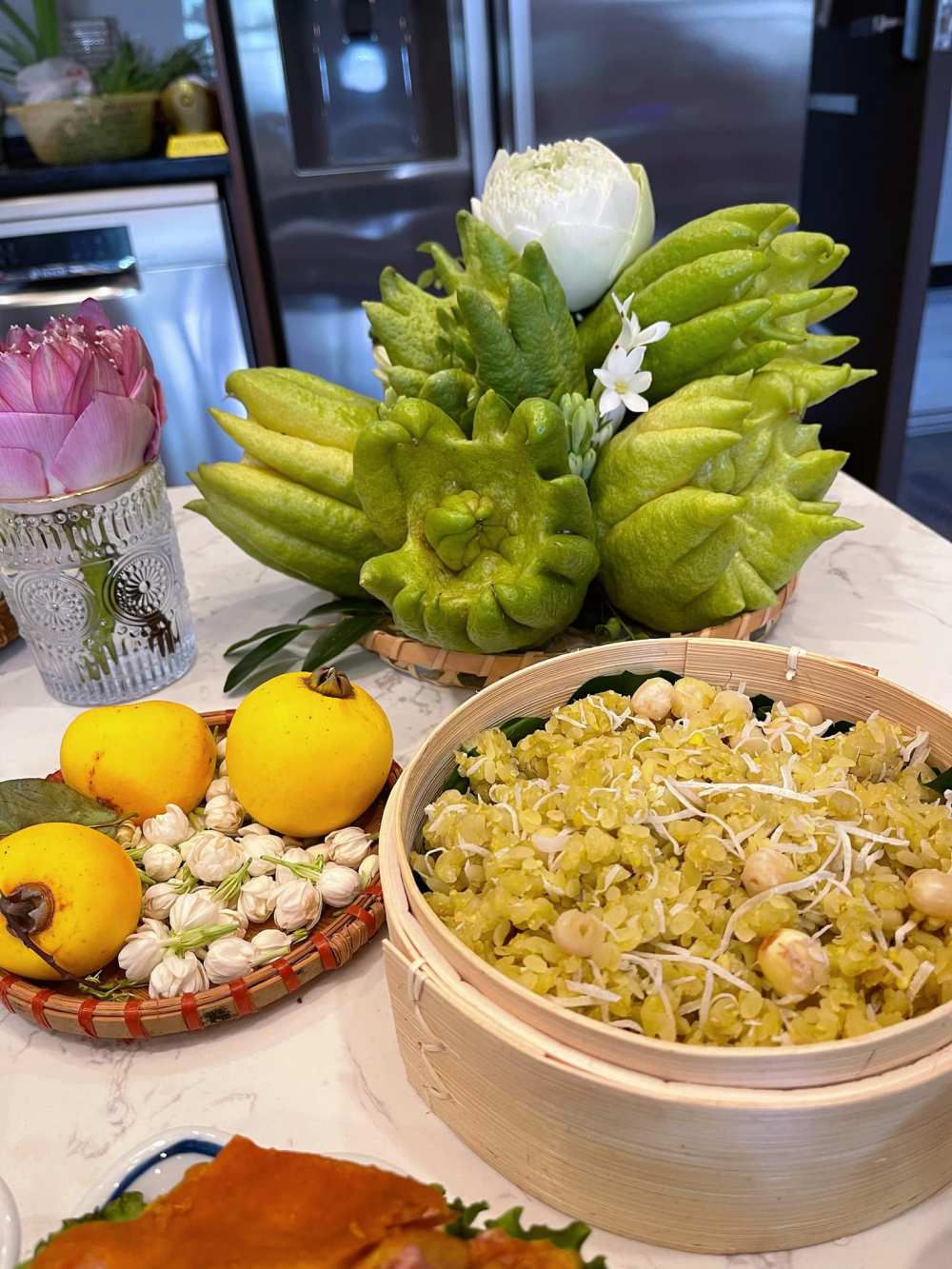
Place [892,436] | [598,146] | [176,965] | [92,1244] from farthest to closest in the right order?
1. [892,436]
2. [598,146]
3. [176,965]
4. [92,1244]

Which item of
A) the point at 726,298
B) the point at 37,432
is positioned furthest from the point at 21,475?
the point at 726,298

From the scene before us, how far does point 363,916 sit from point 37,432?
1.44 ft

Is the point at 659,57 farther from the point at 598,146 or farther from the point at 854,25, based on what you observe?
the point at 598,146

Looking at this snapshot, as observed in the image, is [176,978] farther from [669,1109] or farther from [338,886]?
[669,1109]

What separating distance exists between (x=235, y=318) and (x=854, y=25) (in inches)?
63.9

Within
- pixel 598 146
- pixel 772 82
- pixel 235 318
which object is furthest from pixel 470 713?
pixel 772 82

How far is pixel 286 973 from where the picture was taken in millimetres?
542

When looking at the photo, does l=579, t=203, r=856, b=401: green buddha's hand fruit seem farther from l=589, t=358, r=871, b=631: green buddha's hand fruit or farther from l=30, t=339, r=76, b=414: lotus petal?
l=30, t=339, r=76, b=414: lotus petal

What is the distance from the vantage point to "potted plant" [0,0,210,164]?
219cm

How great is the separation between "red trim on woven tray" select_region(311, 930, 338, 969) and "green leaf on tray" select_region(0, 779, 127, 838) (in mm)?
160

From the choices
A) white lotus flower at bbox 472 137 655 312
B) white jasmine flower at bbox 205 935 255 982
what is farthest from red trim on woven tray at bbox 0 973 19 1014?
white lotus flower at bbox 472 137 655 312

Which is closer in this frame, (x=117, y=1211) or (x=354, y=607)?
(x=117, y=1211)

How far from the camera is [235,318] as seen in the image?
7.34 feet

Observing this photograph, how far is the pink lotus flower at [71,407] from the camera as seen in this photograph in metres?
0.73
